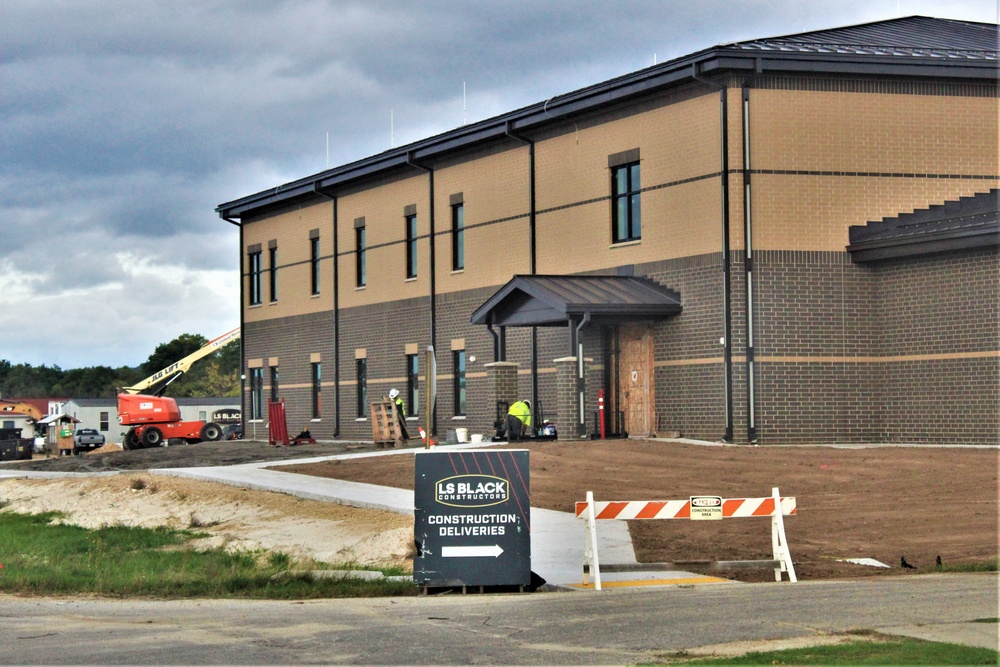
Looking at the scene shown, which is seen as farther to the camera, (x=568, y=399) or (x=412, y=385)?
(x=412, y=385)

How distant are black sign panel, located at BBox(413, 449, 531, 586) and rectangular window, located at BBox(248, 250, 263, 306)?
3812 cm

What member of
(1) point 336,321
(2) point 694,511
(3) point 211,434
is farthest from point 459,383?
(2) point 694,511

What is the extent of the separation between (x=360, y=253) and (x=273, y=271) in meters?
6.55

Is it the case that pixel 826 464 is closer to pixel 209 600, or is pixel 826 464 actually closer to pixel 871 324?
pixel 871 324

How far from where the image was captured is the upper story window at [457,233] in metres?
39.1

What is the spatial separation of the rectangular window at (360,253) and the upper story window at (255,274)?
299 inches

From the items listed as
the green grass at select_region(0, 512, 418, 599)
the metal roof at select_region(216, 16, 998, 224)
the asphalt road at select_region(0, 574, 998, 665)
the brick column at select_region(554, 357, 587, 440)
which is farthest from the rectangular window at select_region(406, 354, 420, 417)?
the asphalt road at select_region(0, 574, 998, 665)

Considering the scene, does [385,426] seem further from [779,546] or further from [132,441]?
[779,546]

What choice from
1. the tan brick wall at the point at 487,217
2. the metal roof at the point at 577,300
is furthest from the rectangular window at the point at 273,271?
the metal roof at the point at 577,300

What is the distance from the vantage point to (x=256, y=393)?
51.4 metres

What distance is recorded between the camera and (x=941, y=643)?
948 centimetres

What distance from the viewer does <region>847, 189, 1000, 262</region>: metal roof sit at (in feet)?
89.2

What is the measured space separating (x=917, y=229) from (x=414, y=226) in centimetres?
1748

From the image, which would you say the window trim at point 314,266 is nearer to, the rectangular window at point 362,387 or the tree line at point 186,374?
the rectangular window at point 362,387
